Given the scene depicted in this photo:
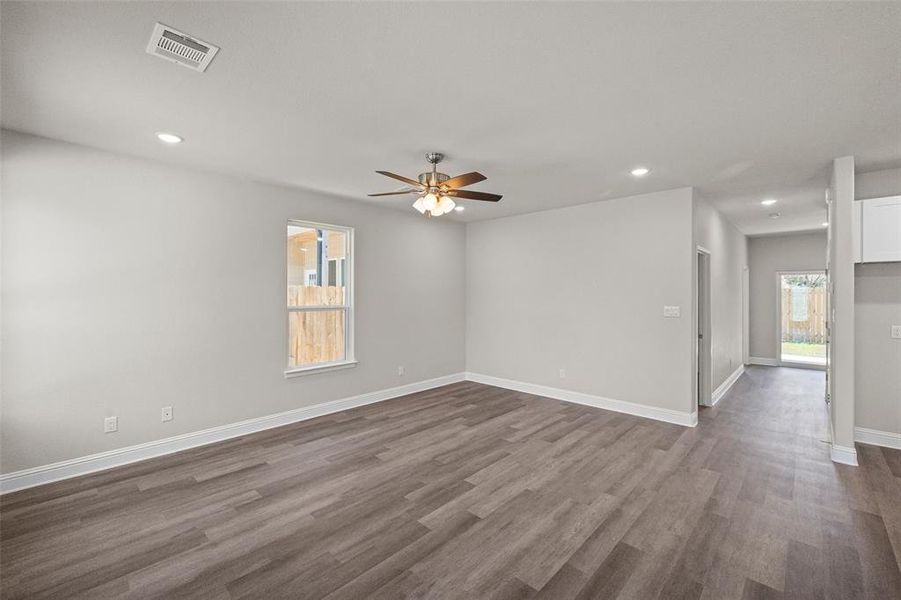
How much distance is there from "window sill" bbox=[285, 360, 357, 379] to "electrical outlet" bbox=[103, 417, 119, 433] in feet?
4.89

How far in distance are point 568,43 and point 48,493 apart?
179 inches

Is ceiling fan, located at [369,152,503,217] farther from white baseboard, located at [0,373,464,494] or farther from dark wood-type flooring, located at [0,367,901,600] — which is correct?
white baseboard, located at [0,373,464,494]

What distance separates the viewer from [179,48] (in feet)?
6.28

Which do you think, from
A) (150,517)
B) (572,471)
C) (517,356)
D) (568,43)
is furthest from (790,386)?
(150,517)

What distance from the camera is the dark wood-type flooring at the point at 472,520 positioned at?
6.56ft

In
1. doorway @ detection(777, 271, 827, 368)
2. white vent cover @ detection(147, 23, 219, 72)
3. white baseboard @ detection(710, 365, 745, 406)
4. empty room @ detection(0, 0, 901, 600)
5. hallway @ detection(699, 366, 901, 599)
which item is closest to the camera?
white vent cover @ detection(147, 23, 219, 72)

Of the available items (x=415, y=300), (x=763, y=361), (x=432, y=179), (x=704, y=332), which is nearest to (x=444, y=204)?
(x=432, y=179)

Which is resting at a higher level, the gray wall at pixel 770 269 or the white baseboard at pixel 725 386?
the gray wall at pixel 770 269

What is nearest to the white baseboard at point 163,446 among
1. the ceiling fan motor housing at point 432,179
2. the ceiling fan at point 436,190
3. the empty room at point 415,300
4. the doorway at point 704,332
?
the empty room at point 415,300

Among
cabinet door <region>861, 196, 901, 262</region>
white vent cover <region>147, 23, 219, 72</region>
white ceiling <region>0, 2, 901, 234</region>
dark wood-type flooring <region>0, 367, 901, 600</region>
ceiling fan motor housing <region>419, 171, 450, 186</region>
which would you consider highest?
white ceiling <region>0, 2, 901, 234</region>

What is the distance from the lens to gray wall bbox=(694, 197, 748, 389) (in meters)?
5.06

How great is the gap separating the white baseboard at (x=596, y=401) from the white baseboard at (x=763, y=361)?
525cm

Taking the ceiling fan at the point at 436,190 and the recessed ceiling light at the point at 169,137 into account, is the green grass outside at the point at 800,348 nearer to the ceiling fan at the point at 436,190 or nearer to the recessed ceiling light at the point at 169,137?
the ceiling fan at the point at 436,190

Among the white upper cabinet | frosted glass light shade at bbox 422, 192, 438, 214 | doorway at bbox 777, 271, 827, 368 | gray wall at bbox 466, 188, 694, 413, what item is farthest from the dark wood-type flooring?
doorway at bbox 777, 271, 827, 368
